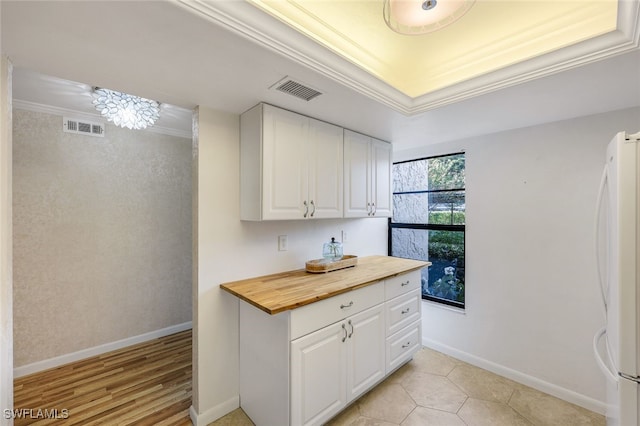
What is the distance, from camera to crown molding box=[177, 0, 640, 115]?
1.08 meters

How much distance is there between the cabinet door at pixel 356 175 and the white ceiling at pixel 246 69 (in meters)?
0.26

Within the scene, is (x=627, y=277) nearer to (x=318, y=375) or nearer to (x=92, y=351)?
(x=318, y=375)

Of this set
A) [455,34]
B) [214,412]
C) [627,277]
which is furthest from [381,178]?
[214,412]

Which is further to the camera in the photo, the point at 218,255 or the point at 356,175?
the point at 356,175

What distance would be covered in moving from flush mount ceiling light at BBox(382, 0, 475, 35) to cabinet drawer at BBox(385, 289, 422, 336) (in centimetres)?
198

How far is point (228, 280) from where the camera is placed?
197 centimetres

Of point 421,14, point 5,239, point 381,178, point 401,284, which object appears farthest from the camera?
point 381,178

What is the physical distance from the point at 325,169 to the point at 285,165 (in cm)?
42

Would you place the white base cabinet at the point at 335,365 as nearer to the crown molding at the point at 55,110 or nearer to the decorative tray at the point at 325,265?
the decorative tray at the point at 325,265

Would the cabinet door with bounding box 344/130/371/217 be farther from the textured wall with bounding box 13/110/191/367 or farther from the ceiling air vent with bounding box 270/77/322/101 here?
the textured wall with bounding box 13/110/191/367

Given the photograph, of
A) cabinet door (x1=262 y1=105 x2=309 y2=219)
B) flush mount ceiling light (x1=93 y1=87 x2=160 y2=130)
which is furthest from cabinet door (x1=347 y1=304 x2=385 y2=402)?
flush mount ceiling light (x1=93 y1=87 x2=160 y2=130)

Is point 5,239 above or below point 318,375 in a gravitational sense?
above

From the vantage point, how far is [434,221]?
9.87 feet

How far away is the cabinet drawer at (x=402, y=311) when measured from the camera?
2260 mm
